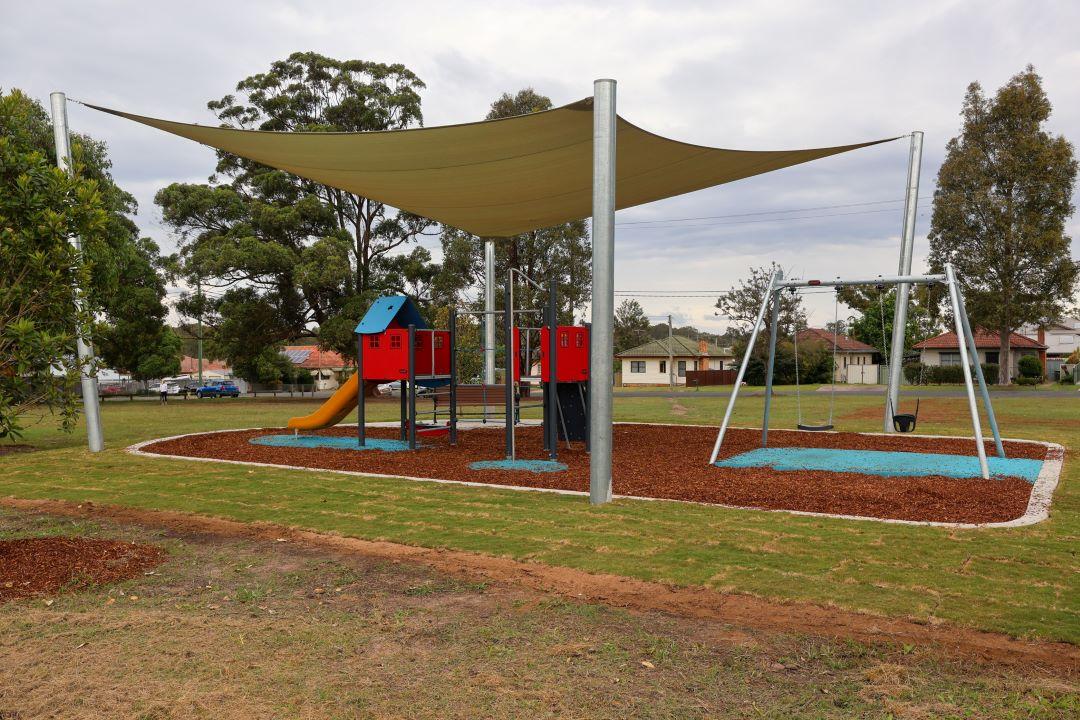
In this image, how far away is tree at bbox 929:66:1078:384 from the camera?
3459 centimetres

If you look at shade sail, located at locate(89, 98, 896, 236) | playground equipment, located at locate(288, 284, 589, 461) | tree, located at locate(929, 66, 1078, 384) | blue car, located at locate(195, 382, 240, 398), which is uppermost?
tree, located at locate(929, 66, 1078, 384)

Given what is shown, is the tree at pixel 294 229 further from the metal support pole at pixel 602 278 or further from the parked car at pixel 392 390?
the metal support pole at pixel 602 278

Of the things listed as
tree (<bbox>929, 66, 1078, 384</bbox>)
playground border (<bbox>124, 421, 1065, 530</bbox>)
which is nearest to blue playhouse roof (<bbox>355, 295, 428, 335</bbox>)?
playground border (<bbox>124, 421, 1065, 530</bbox>)

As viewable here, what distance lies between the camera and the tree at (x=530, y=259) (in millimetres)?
30859

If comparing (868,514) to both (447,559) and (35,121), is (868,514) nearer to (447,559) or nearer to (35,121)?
(447,559)

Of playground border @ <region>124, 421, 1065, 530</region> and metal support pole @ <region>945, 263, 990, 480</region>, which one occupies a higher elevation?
metal support pole @ <region>945, 263, 990, 480</region>

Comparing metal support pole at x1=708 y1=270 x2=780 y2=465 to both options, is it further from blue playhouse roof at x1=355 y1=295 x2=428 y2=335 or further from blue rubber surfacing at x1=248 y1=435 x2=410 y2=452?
blue playhouse roof at x1=355 y1=295 x2=428 y2=335

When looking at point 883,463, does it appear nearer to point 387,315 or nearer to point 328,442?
point 387,315

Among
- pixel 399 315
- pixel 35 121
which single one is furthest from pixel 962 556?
pixel 35 121

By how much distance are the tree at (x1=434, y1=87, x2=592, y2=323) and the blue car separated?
1913 centimetres

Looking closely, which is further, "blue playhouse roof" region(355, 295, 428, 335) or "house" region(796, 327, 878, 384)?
"house" region(796, 327, 878, 384)

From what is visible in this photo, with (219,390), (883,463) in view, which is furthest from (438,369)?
(219,390)

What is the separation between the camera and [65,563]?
5090 mm

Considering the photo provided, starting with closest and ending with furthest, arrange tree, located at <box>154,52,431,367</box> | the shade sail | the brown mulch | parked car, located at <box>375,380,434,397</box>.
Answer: the brown mulch < the shade sail < parked car, located at <box>375,380,434,397</box> < tree, located at <box>154,52,431,367</box>
